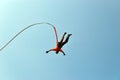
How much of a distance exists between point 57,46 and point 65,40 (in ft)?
4.36

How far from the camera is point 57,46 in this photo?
131 ft

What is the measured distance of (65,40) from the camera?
40.6 m
